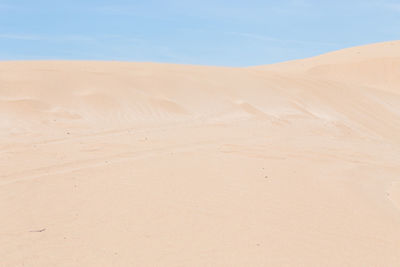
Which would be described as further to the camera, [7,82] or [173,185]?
[7,82]

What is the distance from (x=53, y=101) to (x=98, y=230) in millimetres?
7528

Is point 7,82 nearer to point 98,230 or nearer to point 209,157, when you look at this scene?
point 209,157

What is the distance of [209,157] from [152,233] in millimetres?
3216

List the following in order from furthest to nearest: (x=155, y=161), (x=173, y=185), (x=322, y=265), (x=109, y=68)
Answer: (x=109, y=68) → (x=155, y=161) → (x=173, y=185) → (x=322, y=265)

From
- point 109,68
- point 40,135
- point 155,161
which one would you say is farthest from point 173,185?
point 109,68

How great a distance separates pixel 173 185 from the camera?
5.49 m

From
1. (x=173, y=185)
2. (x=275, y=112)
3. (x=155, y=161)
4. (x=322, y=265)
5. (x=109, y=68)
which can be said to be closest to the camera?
(x=322, y=265)

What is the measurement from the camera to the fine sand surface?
377cm

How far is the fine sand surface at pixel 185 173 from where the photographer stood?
3.77 metres

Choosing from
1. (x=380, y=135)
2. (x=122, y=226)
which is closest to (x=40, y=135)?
(x=122, y=226)

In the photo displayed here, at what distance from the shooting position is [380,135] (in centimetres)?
1284

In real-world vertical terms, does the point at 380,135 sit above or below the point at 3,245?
below


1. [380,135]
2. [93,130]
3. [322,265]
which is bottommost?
[380,135]

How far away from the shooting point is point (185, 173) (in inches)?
239
